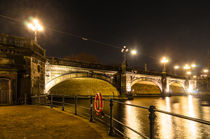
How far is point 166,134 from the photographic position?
683 cm

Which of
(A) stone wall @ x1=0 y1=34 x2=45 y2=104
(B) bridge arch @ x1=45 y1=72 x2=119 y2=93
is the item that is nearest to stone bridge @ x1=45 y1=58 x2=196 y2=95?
(B) bridge arch @ x1=45 y1=72 x2=119 y2=93

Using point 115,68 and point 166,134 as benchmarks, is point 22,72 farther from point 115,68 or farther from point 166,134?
point 115,68

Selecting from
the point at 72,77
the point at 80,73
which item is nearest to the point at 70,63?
the point at 72,77

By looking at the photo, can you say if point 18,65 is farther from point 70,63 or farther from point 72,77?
point 72,77

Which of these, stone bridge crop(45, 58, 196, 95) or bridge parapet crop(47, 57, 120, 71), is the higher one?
bridge parapet crop(47, 57, 120, 71)

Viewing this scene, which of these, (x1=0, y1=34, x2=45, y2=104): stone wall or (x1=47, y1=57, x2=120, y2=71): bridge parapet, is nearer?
(x1=0, y1=34, x2=45, y2=104): stone wall

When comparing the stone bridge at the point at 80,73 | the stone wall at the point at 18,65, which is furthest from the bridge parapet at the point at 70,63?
the stone wall at the point at 18,65

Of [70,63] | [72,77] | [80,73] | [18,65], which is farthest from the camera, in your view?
[80,73]

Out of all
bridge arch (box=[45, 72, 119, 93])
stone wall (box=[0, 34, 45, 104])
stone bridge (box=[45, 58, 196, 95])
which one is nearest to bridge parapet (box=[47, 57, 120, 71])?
stone bridge (box=[45, 58, 196, 95])

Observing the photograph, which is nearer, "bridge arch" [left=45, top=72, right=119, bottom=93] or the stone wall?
the stone wall

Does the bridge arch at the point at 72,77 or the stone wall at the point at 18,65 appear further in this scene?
the bridge arch at the point at 72,77

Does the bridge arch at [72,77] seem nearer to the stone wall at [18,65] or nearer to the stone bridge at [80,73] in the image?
the stone bridge at [80,73]

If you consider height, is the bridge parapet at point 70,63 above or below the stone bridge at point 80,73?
above

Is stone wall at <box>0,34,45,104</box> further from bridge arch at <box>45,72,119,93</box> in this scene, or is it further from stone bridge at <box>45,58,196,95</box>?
bridge arch at <box>45,72,119,93</box>
